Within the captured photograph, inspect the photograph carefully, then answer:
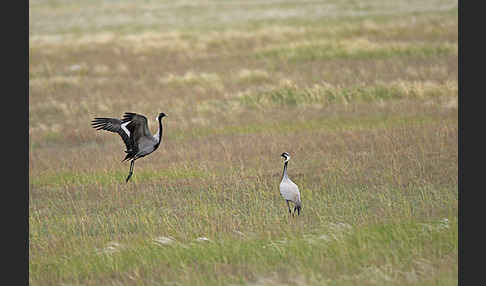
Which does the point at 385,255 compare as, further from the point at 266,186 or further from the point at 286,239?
the point at 266,186

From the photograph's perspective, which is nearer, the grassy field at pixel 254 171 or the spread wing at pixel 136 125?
the grassy field at pixel 254 171

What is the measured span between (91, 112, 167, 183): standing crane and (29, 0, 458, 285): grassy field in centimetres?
85

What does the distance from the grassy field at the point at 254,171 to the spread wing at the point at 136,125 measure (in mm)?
1068

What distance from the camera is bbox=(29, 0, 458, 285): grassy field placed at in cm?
767

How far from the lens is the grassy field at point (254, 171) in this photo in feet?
25.2

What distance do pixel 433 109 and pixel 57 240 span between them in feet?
36.9

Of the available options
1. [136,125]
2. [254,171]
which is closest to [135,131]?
[136,125]

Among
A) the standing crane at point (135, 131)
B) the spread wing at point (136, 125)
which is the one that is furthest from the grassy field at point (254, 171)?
the spread wing at point (136, 125)

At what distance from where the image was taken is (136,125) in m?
10.2

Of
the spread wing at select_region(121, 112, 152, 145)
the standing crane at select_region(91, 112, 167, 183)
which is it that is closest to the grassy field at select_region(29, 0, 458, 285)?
the standing crane at select_region(91, 112, 167, 183)

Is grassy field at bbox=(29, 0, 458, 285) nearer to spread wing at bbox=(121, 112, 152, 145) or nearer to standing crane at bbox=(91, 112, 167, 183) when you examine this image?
standing crane at bbox=(91, 112, 167, 183)

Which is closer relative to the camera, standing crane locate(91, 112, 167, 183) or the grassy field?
the grassy field

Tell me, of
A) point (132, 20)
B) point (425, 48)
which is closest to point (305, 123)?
point (425, 48)

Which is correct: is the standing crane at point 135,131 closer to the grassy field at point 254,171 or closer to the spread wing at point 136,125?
the spread wing at point 136,125
